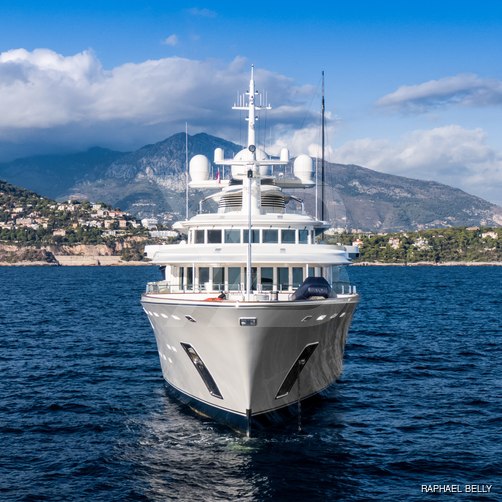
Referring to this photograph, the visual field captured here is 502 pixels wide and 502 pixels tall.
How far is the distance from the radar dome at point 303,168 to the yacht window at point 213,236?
7202mm

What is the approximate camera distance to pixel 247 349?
22266 millimetres

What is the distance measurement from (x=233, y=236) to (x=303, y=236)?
2937 millimetres

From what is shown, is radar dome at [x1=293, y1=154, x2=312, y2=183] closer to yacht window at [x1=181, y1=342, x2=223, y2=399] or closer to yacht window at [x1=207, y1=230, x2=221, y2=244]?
yacht window at [x1=207, y1=230, x2=221, y2=244]

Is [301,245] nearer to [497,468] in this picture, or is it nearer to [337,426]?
[337,426]

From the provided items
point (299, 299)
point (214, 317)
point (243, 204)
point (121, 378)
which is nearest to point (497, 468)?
point (299, 299)

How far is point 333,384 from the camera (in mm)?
31625

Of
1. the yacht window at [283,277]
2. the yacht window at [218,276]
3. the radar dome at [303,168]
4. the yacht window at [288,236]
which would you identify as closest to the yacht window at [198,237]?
the yacht window at [218,276]

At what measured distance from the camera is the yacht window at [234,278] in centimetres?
2659

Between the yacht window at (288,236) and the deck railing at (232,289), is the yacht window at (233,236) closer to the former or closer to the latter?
the yacht window at (288,236)

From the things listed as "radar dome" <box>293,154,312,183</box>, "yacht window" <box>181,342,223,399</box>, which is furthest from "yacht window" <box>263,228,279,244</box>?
"radar dome" <box>293,154,312,183</box>

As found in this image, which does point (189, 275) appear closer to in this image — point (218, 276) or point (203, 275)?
point (203, 275)

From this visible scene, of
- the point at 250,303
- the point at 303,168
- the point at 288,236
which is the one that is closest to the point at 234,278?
the point at 288,236

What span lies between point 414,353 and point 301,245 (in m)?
18.3

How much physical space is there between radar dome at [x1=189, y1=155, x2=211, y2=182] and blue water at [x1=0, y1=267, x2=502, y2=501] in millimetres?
10076
